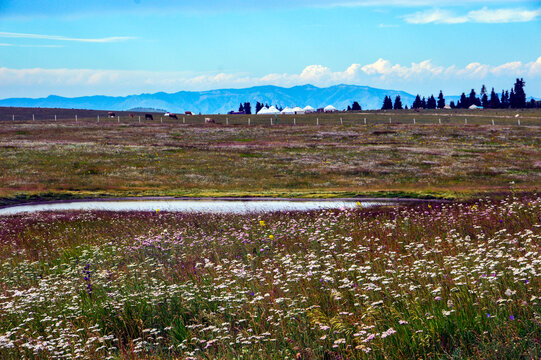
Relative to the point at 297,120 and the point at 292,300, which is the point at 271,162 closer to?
the point at 292,300

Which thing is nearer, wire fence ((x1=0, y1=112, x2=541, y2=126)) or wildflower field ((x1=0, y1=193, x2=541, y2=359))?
wildflower field ((x1=0, y1=193, x2=541, y2=359))

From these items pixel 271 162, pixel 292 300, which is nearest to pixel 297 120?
pixel 271 162

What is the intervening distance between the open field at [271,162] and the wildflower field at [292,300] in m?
18.8

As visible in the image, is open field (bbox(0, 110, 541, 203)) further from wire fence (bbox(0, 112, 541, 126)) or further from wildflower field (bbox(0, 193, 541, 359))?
wire fence (bbox(0, 112, 541, 126))

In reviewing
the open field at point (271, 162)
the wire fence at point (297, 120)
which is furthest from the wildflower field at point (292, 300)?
the wire fence at point (297, 120)

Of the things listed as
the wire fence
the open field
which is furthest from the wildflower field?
the wire fence

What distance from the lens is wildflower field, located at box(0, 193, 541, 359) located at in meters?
5.71

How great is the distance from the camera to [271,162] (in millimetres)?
52938

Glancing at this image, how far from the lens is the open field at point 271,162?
35975 mm

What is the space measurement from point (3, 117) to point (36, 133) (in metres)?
59.9

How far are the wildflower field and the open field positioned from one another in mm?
18788

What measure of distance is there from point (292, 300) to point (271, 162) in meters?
45.9

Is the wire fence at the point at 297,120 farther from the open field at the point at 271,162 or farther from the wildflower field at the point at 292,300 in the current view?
the wildflower field at the point at 292,300

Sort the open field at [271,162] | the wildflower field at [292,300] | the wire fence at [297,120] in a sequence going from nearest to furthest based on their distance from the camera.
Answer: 1. the wildflower field at [292,300]
2. the open field at [271,162]
3. the wire fence at [297,120]
